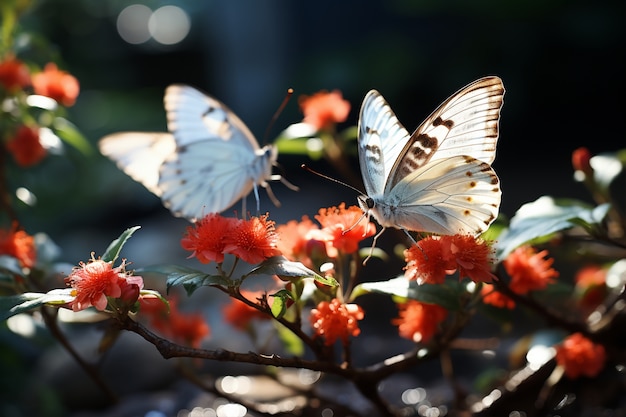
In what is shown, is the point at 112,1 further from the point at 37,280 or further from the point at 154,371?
the point at 37,280

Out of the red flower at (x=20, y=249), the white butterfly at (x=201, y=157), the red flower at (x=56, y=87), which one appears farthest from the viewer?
the red flower at (x=56, y=87)

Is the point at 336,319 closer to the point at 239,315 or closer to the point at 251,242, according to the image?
the point at 251,242

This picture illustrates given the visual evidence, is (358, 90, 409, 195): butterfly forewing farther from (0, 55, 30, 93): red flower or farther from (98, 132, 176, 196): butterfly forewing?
(0, 55, 30, 93): red flower

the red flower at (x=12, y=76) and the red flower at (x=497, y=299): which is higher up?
the red flower at (x=12, y=76)

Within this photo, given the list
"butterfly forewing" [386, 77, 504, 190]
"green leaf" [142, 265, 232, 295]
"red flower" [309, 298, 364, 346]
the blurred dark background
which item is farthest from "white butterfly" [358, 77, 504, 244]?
the blurred dark background

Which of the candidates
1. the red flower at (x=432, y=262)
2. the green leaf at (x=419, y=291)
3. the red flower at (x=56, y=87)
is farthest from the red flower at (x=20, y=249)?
the red flower at (x=432, y=262)

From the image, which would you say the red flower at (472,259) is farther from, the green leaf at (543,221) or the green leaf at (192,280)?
the green leaf at (192,280)

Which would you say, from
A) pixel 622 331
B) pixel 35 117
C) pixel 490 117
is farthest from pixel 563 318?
pixel 35 117

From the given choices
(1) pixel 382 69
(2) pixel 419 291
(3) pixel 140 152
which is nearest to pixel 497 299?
(2) pixel 419 291

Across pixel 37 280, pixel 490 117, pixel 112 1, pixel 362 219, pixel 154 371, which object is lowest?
pixel 154 371
